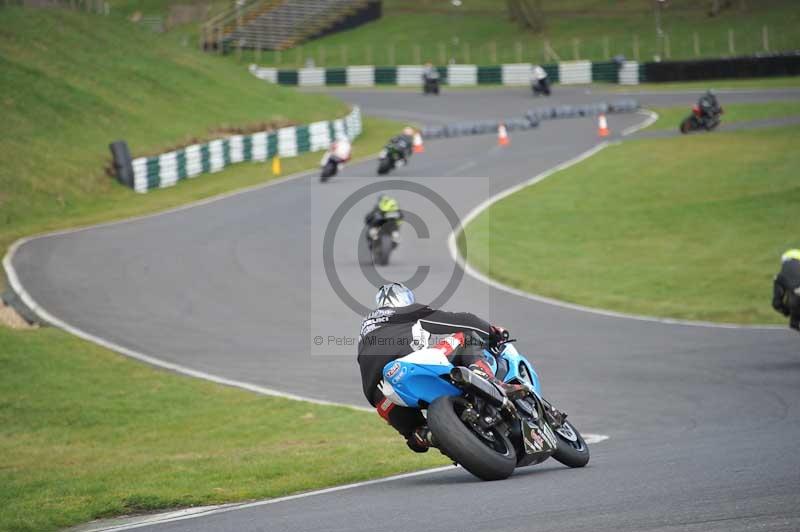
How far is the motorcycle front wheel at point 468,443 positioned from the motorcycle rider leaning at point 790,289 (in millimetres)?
7735

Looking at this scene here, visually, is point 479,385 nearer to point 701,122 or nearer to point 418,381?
point 418,381

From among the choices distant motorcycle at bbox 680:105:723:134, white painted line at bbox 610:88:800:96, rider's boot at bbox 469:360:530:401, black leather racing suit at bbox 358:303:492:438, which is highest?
white painted line at bbox 610:88:800:96

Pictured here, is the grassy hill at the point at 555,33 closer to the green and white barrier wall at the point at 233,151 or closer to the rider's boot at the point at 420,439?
the green and white barrier wall at the point at 233,151

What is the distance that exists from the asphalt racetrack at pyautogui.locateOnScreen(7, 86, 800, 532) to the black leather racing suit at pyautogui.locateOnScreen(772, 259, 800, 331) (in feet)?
2.52

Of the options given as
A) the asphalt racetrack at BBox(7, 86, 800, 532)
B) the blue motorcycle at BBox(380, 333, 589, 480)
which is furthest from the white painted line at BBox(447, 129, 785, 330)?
the blue motorcycle at BBox(380, 333, 589, 480)

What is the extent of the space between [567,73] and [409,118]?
14.6m

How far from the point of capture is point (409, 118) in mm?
50844

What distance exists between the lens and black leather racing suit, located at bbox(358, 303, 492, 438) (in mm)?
8531

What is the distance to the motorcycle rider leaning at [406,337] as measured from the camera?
8.52 m

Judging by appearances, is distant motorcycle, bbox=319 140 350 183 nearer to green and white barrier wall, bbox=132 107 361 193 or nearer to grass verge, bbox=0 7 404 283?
grass verge, bbox=0 7 404 283

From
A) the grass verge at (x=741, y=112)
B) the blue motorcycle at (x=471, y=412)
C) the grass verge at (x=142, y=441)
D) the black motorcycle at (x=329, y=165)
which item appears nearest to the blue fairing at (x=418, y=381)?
the blue motorcycle at (x=471, y=412)

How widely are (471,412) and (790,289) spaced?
8.12 meters

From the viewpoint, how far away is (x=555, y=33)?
73500 millimetres

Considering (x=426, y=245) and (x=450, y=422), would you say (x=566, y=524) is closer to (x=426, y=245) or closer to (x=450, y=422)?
(x=450, y=422)
